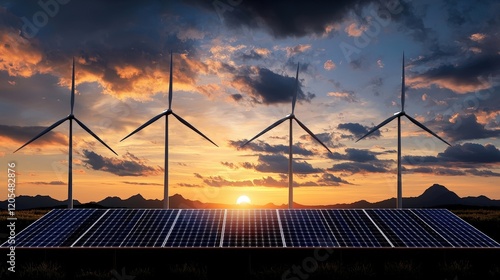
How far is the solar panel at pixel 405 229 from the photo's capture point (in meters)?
38.7

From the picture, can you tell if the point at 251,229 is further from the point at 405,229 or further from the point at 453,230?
the point at 453,230

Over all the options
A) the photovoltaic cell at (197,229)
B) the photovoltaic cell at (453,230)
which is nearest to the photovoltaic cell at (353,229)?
the photovoltaic cell at (453,230)

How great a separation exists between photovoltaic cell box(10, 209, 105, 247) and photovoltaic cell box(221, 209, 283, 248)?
11.1 m

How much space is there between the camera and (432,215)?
45594mm

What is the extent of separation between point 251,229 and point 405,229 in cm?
1173

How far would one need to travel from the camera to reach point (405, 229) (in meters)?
41.6

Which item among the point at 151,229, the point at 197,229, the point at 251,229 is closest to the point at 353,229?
the point at 251,229
